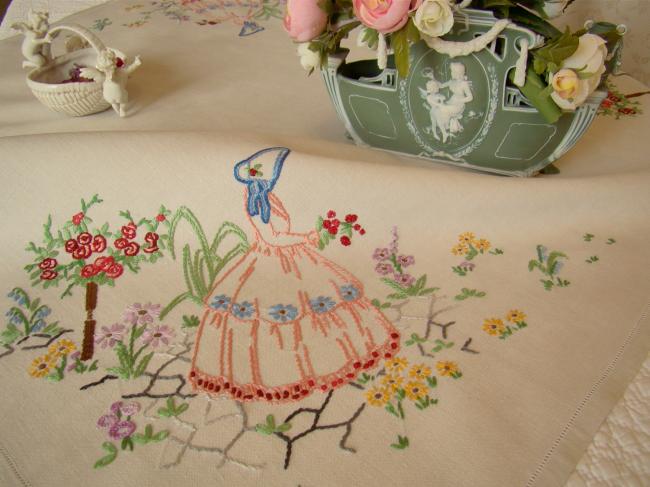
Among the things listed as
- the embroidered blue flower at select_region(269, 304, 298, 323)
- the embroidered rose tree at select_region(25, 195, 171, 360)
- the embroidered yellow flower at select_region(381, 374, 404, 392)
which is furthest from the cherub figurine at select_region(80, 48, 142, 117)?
the embroidered yellow flower at select_region(381, 374, 404, 392)

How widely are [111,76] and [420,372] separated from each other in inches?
37.7

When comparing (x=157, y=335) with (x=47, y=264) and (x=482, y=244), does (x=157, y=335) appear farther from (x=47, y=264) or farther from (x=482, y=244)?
(x=482, y=244)

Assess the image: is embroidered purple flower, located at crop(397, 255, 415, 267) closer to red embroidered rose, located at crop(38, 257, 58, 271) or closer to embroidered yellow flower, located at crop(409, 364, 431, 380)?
embroidered yellow flower, located at crop(409, 364, 431, 380)

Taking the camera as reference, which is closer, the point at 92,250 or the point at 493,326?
the point at 493,326

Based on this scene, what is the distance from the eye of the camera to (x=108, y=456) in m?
0.66

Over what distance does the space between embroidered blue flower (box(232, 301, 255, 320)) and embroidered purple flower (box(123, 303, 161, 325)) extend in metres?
0.13

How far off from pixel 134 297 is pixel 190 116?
0.54 meters

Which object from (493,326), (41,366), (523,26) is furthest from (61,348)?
(523,26)

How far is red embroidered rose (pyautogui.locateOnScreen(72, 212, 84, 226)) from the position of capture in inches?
38.1

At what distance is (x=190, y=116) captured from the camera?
124cm

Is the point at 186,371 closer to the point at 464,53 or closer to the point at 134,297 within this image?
the point at 134,297

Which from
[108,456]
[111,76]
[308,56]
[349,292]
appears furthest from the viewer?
[111,76]

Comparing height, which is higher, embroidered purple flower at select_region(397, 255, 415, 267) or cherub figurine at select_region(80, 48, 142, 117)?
cherub figurine at select_region(80, 48, 142, 117)

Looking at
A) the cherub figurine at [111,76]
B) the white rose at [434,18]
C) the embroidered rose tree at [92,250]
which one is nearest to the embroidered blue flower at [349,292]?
the embroidered rose tree at [92,250]
